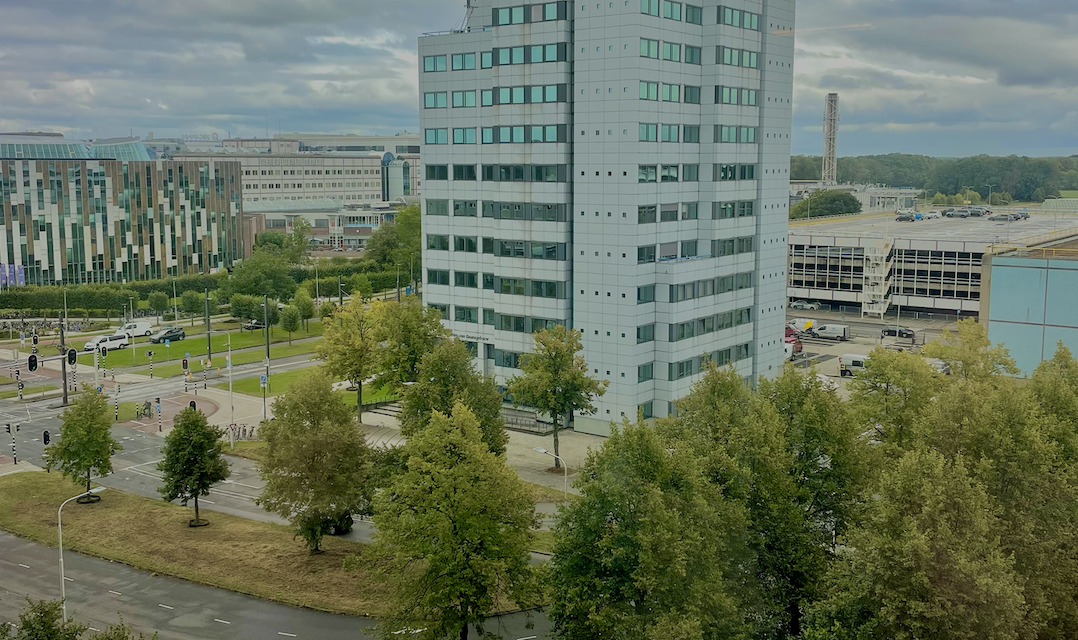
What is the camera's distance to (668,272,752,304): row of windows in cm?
6856

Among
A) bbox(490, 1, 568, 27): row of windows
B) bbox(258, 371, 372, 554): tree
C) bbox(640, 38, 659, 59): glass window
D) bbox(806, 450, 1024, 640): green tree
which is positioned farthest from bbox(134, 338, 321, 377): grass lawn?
bbox(806, 450, 1024, 640): green tree

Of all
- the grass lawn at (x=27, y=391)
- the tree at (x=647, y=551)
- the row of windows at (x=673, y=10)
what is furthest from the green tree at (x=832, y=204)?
the tree at (x=647, y=551)

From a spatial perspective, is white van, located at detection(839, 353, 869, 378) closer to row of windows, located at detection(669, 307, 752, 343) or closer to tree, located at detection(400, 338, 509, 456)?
row of windows, located at detection(669, 307, 752, 343)

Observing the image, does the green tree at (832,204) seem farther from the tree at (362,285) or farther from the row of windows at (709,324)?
the row of windows at (709,324)

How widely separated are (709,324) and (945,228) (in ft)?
272

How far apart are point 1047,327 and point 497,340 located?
42.1 meters

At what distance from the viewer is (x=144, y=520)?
5391cm

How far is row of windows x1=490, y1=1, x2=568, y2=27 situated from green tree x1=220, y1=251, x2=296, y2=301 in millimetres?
56664

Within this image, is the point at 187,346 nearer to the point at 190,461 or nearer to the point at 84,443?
the point at 84,443

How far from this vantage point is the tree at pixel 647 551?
32531mm

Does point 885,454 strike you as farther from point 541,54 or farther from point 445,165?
point 445,165

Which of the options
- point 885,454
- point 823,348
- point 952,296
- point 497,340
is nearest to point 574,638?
point 885,454

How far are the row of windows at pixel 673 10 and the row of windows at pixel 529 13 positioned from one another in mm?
5810

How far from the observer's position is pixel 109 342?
102 m
